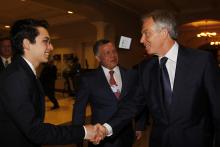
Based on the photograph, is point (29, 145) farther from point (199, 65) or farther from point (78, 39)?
point (78, 39)

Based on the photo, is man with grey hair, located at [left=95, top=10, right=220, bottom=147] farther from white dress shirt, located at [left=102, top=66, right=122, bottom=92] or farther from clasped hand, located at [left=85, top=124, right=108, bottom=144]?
white dress shirt, located at [left=102, top=66, right=122, bottom=92]

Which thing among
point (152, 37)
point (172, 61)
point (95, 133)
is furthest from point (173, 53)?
point (95, 133)

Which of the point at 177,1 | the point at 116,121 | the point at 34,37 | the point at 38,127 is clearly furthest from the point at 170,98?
the point at 177,1

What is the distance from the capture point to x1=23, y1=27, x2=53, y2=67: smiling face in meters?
1.79

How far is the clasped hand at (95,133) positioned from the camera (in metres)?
2.04

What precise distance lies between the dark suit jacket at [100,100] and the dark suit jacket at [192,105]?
0.73 metres

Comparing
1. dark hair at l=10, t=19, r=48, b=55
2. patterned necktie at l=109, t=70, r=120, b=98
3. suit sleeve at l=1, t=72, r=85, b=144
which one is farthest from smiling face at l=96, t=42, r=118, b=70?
suit sleeve at l=1, t=72, r=85, b=144

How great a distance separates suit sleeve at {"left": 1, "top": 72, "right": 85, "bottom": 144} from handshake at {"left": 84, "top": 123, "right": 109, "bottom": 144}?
334 mm

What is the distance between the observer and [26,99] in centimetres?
156

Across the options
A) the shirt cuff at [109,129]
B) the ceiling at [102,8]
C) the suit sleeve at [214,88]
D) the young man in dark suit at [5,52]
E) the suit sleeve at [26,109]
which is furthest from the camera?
the ceiling at [102,8]

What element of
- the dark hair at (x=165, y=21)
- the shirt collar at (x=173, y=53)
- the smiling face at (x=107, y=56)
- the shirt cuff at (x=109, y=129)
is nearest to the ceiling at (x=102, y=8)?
the smiling face at (x=107, y=56)

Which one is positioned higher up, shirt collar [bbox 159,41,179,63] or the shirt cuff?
shirt collar [bbox 159,41,179,63]

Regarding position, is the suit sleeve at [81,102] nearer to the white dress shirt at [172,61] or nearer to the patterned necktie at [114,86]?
the patterned necktie at [114,86]

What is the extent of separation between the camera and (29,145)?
173 centimetres
